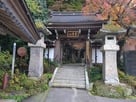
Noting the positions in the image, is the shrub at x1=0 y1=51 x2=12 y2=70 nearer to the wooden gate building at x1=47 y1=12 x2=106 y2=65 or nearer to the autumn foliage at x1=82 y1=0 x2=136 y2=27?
the wooden gate building at x1=47 y1=12 x2=106 y2=65

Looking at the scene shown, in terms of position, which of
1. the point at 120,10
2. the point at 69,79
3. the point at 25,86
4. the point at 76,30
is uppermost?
the point at 120,10

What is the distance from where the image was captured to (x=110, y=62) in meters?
14.8

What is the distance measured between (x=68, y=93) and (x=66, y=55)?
721 inches

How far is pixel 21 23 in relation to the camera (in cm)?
618

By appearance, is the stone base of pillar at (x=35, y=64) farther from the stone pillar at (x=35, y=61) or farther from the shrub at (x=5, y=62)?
the shrub at (x=5, y=62)

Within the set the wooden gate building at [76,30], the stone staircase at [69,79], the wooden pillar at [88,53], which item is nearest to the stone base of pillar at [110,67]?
the stone staircase at [69,79]

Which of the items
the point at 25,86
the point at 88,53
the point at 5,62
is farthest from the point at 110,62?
the point at 88,53

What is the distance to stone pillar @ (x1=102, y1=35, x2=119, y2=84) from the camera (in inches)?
577

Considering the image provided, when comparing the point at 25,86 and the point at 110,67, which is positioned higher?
the point at 110,67

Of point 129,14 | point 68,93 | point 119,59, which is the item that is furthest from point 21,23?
point 119,59

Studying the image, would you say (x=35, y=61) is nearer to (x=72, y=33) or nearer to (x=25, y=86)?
(x=25, y=86)

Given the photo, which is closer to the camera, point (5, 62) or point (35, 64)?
point (35, 64)

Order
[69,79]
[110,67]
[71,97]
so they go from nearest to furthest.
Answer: [71,97], [110,67], [69,79]

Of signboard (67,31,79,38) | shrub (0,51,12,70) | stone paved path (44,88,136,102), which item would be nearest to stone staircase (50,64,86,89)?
stone paved path (44,88,136,102)
